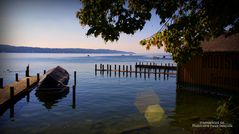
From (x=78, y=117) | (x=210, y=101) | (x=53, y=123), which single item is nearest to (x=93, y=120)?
(x=78, y=117)

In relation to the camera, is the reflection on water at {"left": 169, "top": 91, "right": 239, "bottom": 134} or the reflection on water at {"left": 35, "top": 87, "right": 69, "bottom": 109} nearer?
the reflection on water at {"left": 169, "top": 91, "right": 239, "bottom": 134}

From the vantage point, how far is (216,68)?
839 inches

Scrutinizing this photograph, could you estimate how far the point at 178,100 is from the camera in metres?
22.5

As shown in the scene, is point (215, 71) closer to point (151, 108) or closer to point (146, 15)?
point (151, 108)

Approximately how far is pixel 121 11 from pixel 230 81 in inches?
601

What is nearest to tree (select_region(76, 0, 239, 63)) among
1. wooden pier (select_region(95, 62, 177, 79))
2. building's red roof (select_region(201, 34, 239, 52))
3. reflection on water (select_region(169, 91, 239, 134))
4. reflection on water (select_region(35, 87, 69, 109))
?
reflection on water (select_region(169, 91, 239, 134))

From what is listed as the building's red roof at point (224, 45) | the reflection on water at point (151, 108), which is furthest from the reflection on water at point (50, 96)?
the building's red roof at point (224, 45)

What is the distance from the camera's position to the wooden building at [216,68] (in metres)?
19.8

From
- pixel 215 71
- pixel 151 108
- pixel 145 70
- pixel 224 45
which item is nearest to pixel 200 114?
pixel 151 108

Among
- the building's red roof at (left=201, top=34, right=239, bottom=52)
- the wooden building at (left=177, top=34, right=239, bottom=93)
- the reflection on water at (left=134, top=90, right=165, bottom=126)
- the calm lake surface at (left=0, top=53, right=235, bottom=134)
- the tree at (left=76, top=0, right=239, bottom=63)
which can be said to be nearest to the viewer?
the tree at (left=76, top=0, right=239, bottom=63)

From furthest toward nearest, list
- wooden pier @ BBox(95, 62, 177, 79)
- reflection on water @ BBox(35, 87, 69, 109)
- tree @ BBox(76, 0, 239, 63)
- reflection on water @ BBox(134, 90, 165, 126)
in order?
wooden pier @ BBox(95, 62, 177, 79) < reflection on water @ BBox(35, 87, 69, 109) < reflection on water @ BBox(134, 90, 165, 126) < tree @ BBox(76, 0, 239, 63)

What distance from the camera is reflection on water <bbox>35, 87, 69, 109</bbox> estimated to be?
22.7 metres

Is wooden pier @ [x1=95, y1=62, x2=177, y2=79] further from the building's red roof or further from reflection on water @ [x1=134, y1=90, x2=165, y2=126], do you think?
the building's red roof

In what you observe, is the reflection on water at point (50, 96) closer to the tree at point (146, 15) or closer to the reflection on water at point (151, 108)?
the reflection on water at point (151, 108)
